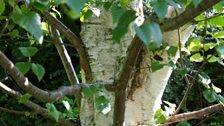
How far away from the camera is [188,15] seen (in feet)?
1.70

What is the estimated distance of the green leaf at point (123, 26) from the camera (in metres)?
0.45

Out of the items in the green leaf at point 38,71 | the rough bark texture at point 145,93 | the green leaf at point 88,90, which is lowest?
the rough bark texture at point 145,93

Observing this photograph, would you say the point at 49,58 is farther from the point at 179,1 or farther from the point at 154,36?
the point at 154,36

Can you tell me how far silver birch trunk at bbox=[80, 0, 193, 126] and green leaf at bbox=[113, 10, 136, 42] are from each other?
50cm

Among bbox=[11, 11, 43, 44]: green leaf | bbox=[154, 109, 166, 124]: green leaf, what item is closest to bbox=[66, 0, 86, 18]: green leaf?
bbox=[11, 11, 43, 44]: green leaf

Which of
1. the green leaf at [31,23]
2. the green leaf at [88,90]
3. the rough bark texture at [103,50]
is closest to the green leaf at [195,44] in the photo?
the rough bark texture at [103,50]

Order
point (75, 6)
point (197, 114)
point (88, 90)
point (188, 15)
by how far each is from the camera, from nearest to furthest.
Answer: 1. point (75, 6)
2. point (188, 15)
3. point (88, 90)
4. point (197, 114)

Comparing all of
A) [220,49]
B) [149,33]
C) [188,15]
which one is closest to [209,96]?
[220,49]

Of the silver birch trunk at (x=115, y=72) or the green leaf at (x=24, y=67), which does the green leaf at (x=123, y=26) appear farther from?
the silver birch trunk at (x=115, y=72)

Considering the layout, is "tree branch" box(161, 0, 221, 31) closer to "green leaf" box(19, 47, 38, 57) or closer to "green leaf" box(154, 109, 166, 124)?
"green leaf" box(19, 47, 38, 57)

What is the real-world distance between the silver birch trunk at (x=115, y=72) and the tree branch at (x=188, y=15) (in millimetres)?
409

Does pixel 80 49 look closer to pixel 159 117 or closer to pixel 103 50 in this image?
pixel 103 50

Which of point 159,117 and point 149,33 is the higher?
point 149,33

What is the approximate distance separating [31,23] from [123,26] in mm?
99
